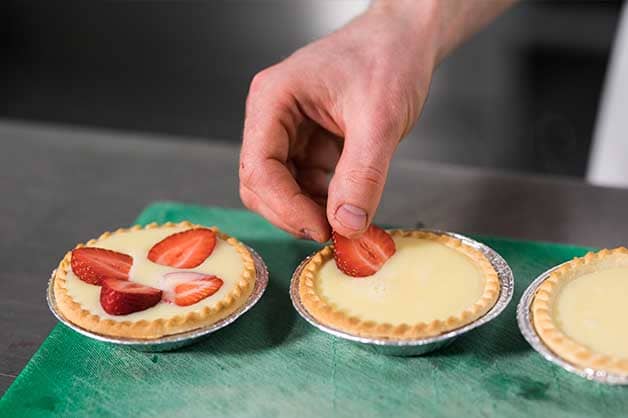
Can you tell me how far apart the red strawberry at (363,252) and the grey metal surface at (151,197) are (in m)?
0.40

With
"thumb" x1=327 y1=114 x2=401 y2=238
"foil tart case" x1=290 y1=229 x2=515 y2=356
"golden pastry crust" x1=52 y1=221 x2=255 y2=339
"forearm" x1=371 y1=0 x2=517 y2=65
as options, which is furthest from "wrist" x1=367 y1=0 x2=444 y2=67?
"golden pastry crust" x1=52 y1=221 x2=255 y2=339

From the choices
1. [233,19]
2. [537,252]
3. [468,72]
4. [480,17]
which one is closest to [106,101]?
[233,19]

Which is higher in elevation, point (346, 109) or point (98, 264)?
point (346, 109)

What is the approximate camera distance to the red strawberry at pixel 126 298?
1493mm

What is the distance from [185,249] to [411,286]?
0.50m

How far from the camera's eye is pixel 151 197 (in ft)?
7.29

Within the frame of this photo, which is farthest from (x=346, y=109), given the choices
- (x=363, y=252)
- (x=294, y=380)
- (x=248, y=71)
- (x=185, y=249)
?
(x=248, y=71)

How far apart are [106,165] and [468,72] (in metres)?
3.26

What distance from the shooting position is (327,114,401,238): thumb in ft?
5.14

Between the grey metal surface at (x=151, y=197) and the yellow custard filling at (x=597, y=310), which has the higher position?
the yellow custard filling at (x=597, y=310)

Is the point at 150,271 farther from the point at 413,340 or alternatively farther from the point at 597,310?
the point at 597,310

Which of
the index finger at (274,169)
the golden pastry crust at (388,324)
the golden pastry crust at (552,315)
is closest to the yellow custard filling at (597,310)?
the golden pastry crust at (552,315)

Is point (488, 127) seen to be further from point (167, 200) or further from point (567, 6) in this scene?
point (167, 200)

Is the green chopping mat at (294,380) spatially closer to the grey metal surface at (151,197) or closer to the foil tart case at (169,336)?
the foil tart case at (169,336)
